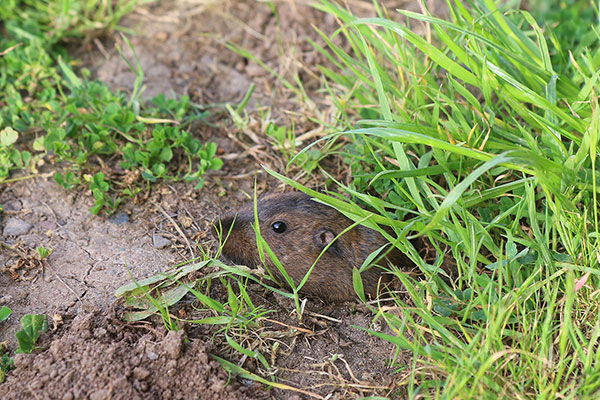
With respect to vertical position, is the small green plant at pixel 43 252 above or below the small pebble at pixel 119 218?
below

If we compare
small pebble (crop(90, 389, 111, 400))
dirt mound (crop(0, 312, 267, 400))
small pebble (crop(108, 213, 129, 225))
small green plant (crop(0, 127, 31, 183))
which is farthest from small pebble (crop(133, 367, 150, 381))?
Answer: small green plant (crop(0, 127, 31, 183))

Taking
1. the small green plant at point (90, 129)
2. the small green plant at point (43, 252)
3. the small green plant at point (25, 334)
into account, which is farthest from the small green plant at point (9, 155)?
the small green plant at point (25, 334)

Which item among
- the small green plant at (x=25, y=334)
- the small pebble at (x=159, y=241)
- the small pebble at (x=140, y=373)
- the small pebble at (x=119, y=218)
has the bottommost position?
the small green plant at (x=25, y=334)

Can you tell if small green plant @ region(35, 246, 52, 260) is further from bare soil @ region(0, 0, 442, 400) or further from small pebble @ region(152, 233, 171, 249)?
small pebble @ region(152, 233, 171, 249)

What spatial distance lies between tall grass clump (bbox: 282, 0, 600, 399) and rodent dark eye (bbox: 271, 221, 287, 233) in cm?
48

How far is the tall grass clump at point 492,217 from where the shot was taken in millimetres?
2778

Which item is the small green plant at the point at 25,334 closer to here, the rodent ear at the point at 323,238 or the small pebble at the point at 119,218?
the small pebble at the point at 119,218

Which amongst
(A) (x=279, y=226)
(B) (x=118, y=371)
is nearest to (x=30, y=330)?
(B) (x=118, y=371)

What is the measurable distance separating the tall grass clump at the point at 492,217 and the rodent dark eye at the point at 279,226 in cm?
48

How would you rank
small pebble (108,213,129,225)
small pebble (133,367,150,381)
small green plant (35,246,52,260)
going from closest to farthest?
small pebble (133,367,150,381), small green plant (35,246,52,260), small pebble (108,213,129,225)

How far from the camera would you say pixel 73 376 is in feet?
9.40

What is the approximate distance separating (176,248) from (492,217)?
6.16 feet

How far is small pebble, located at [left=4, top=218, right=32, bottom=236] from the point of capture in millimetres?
3760

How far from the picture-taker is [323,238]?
3.75 meters
